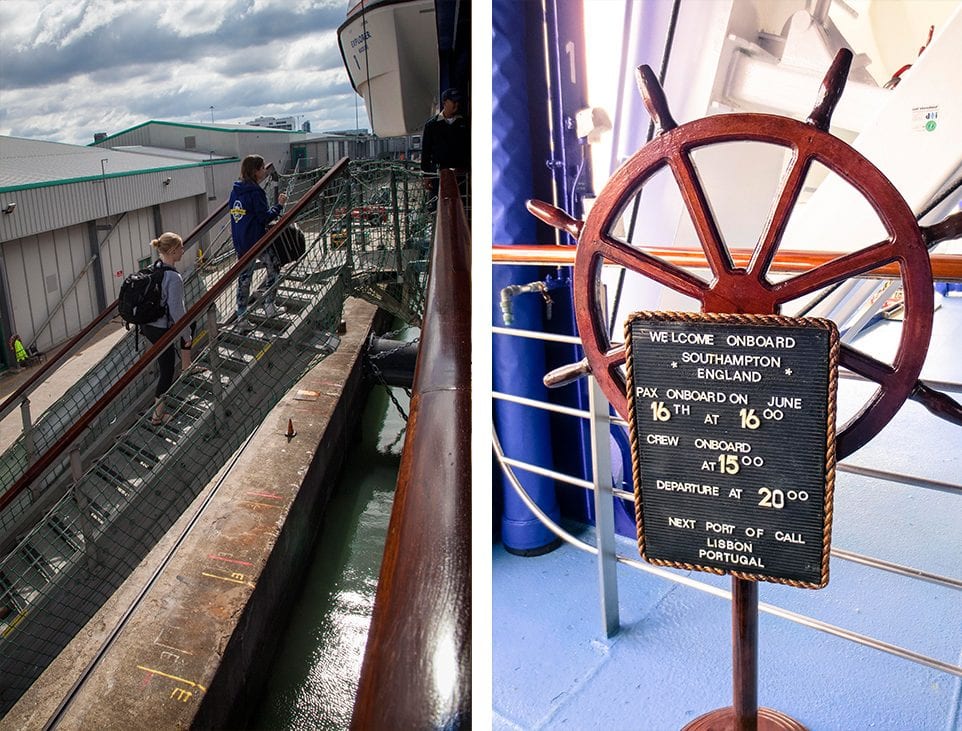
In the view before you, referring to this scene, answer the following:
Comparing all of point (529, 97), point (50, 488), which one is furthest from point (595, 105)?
point (50, 488)

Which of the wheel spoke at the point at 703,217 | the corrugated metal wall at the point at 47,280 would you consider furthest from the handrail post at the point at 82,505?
the corrugated metal wall at the point at 47,280

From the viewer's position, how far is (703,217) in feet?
2.36

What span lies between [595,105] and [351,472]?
443 cm

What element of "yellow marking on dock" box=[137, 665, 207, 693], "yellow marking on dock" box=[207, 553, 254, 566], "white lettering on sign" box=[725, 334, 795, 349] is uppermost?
"white lettering on sign" box=[725, 334, 795, 349]

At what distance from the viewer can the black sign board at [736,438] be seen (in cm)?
70

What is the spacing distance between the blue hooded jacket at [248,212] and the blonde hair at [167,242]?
13.2 inches

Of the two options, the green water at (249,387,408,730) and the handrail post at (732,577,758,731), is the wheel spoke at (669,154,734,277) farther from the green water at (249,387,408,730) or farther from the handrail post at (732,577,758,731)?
the green water at (249,387,408,730)

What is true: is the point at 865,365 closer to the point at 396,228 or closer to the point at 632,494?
the point at 632,494

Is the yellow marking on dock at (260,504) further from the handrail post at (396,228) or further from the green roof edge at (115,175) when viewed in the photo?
the green roof edge at (115,175)

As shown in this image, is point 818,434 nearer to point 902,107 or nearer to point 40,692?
point 902,107

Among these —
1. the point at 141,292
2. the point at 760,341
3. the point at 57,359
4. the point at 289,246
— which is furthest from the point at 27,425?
the point at 760,341

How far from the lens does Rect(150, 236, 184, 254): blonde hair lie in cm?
239

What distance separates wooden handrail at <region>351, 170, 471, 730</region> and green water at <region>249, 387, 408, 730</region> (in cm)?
201

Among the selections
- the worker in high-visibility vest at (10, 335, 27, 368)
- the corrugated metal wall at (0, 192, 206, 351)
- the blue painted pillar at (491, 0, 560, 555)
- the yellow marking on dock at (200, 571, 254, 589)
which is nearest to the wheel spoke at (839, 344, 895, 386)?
the blue painted pillar at (491, 0, 560, 555)
